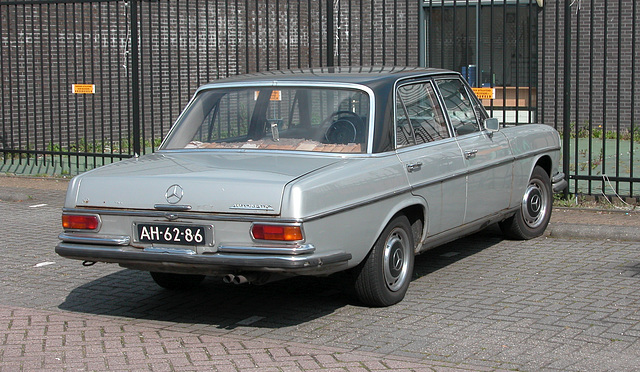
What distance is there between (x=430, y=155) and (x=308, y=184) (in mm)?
1499

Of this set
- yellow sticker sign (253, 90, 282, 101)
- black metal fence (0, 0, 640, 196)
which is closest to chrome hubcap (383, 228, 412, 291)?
yellow sticker sign (253, 90, 282, 101)

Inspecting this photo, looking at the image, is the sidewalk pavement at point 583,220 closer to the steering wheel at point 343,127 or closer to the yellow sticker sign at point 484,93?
the yellow sticker sign at point 484,93

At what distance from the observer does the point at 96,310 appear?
629cm

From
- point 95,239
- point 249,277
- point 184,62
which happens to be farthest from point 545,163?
point 184,62

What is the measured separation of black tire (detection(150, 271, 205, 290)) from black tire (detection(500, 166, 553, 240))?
3.03m

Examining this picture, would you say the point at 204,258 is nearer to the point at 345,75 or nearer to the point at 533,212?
the point at 345,75

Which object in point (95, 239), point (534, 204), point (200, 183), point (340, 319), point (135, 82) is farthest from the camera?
point (135, 82)

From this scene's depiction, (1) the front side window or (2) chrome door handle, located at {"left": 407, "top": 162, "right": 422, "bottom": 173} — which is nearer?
(2) chrome door handle, located at {"left": 407, "top": 162, "right": 422, "bottom": 173}

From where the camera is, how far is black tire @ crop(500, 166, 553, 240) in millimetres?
8141

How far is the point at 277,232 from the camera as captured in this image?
5207 millimetres

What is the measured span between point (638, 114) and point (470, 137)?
1084 cm

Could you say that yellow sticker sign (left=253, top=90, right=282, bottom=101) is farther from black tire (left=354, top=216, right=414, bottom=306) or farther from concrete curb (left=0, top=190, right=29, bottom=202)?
concrete curb (left=0, top=190, right=29, bottom=202)

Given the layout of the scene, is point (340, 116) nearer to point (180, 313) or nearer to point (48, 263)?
point (180, 313)

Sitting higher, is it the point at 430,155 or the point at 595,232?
the point at 430,155
